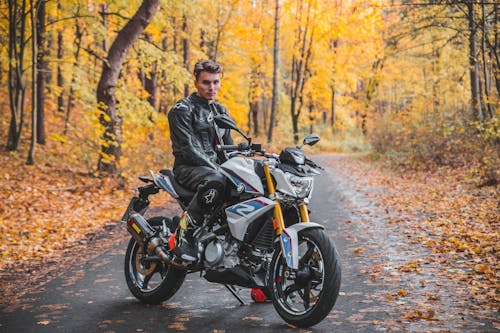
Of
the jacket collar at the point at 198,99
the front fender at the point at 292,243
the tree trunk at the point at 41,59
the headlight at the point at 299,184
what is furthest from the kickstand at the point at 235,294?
the tree trunk at the point at 41,59

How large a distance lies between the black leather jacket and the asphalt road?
1436mm

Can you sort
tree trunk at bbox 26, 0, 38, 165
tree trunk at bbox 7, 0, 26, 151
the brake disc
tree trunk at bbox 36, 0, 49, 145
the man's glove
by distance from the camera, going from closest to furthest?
the man's glove < the brake disc < tree trunk at bbox 26, 0, 38, 165 < tree trunk at bbox 7, 0, 26, 151 < tree trunk at bbox 36, 0, 49, 145

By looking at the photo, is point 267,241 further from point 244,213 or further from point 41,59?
point 41,59

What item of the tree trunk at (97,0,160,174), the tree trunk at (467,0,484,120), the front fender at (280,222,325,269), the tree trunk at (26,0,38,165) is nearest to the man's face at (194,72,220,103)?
the front fender at (280,222,325,269)

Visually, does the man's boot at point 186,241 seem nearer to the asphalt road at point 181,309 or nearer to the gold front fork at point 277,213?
the asphalt road at point 181,309

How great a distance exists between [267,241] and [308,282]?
0.55m

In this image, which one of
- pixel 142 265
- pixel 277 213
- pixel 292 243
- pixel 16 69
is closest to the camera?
pixel 292 243

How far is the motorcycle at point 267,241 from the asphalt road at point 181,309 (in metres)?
0.26

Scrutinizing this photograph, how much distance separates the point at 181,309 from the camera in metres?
5.08

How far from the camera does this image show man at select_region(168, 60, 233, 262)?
4.83 metres

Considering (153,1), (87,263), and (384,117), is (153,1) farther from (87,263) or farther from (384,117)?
(384,117)

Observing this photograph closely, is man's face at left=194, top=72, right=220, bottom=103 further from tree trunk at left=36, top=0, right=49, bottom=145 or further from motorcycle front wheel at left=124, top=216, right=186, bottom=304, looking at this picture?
tree trunk at left=36, top=0, right=49, bottom=145

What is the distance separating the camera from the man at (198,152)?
4.83m

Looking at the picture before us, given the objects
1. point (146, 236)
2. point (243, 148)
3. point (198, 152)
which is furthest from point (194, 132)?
point (146, 236)
